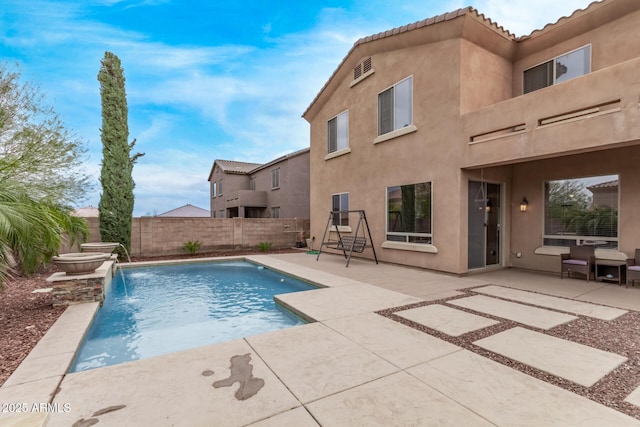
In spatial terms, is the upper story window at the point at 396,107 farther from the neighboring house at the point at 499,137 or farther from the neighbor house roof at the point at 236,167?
the neighbor house roof at the point at 236,167

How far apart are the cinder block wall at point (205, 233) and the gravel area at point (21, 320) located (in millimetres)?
5147

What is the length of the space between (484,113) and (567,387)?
5.98 metres

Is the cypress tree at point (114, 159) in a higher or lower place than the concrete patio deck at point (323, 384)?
higher

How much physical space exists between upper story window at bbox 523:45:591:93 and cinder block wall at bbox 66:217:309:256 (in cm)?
1095

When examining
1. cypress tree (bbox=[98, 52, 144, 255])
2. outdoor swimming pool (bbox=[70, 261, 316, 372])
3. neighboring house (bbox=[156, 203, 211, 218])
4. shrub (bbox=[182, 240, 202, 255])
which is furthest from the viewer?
neighboring house (bbox=[156, 203, 211, 218])

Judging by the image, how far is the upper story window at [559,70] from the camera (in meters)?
7.07

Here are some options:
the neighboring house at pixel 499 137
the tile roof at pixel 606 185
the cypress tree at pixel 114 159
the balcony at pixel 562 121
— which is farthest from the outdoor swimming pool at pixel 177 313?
the tile roof at pixel 606 185

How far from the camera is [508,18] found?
984 centimetres

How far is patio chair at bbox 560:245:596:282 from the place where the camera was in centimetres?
662

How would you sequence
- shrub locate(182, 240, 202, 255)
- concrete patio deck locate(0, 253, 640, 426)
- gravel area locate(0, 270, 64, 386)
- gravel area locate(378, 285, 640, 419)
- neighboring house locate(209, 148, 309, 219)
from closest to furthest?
concrete patio deck locate(0, 253, 640, 426)
gravel area locate(378, 285, 640, 419)
gravel area locate(0, 270, 64, 386)
shrub locate(182, 240, 202, 255)
neighboring house locate(209, 148, 309, 219)

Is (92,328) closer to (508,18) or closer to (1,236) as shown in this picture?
(1,236)

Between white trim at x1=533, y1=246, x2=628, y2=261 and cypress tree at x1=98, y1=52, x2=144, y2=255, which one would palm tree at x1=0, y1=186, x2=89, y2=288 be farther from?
white trim at x1=533, y1=246, x2=628, y2=261

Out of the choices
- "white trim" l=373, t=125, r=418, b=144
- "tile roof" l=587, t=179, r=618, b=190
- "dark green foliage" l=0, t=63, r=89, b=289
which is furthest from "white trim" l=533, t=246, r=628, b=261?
"dark green foliage" l=0, t=63, r=89, b=289

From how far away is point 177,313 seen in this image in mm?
5590
